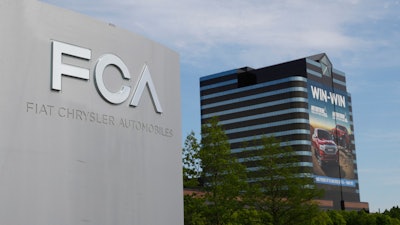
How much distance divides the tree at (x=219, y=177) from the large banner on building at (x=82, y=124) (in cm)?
1761

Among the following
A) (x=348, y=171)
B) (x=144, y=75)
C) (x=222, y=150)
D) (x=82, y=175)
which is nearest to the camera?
(x=82, y=175)

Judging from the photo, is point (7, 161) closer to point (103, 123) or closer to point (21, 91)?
point (21, 91)

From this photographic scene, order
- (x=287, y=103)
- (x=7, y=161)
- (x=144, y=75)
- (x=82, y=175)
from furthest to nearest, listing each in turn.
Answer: (x=287, y=103) < (x=144, y=75) < (x=82, y=175) < (x=7, y=161)

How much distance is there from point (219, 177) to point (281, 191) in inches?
322

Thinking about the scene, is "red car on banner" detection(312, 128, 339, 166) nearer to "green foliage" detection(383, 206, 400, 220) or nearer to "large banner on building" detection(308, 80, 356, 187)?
"large banner on building" detection(308, 80, 356, 187)

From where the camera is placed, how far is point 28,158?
611 inches

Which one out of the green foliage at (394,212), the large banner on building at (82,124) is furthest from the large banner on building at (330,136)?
the large banner on building at (82,124)

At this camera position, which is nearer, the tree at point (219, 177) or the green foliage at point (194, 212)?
the green foliage at point (194, 212)

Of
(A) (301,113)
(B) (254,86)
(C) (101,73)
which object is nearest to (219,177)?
(C) (101,73)

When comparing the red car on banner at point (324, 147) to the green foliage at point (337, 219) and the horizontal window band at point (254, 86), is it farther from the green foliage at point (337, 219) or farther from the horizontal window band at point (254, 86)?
the green foliage at point (337, 219)

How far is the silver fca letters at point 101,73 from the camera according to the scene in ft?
54.1

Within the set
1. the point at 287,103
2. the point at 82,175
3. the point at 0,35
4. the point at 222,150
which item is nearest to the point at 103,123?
the point at 82,175

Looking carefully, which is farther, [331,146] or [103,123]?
[331,146]

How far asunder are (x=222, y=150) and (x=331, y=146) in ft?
391
